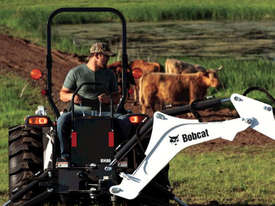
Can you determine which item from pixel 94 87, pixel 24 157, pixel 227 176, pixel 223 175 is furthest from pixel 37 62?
pixel 94 87

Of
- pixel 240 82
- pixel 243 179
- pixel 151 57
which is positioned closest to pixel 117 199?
pixel 243 179

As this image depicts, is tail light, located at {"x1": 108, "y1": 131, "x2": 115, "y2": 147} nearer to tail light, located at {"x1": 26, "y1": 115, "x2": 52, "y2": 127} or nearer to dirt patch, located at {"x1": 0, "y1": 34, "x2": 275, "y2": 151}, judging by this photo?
tail light, located at {"x1": 26, "y1": 115, "x2": 52, "y2": 127}

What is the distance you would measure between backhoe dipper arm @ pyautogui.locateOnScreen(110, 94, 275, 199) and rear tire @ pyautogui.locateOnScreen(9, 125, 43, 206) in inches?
48.9

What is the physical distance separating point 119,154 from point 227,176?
350cm

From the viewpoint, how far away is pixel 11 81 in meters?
20.2

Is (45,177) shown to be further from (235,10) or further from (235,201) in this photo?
(235,10)

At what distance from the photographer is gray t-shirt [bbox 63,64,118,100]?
340 inches

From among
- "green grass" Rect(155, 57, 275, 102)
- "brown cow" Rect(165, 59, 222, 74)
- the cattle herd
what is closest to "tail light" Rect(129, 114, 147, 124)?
the cattle herd

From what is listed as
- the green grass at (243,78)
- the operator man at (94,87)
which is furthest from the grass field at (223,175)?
the green grass at (243,78)

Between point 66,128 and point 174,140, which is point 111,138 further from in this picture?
point 174,140

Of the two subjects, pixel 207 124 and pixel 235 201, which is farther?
pixel 235 201

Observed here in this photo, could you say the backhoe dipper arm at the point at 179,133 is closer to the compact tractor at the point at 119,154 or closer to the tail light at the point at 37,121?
the compact tractor at the point at 119,154

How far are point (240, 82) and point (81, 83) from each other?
11.5 m

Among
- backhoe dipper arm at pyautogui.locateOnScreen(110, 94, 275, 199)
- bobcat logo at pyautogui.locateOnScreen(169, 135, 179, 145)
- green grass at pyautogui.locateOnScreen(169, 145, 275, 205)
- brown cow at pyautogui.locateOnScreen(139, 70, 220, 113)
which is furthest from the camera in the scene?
brown cow at pyautogui.locateOnScreen(139, 70, 220, 113)
